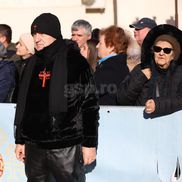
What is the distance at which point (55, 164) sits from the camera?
458 centimetres

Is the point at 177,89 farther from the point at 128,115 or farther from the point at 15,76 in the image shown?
the point at 15,76

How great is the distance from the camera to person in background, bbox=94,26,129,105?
5.59 meters

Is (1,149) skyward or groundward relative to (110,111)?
groundward

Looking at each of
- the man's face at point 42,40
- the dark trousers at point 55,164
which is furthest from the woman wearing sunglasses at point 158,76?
the man's face at point 42,40

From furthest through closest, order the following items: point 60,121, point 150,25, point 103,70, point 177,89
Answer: point 150,25 < point 103,70 < point 177,89 < point 60,121

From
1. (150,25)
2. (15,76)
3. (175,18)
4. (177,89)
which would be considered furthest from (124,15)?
(177,89)

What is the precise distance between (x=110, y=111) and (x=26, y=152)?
0.97 m

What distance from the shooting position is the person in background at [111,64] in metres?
5.59

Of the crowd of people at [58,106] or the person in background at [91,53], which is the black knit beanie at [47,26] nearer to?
the crowd of people at [58,106]

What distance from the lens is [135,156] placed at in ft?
17.2

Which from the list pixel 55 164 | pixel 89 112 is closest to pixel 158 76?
pixel 89 112

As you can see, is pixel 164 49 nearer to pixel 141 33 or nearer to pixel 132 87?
pixel 132 87

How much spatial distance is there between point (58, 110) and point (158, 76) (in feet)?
3.71

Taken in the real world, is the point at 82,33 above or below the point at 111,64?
above
